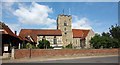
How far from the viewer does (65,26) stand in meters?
93.5

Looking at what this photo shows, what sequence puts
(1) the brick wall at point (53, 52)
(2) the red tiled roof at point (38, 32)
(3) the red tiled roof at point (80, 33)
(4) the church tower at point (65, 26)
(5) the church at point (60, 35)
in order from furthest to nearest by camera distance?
(3) the red tiled roof at point (80, 33)
(4) the church tower at point (65, 26)
(5) the church at point (60, 35)
(2) the red tiled roof at point (38, 32)
(1) the brick wall at point (53, 52)

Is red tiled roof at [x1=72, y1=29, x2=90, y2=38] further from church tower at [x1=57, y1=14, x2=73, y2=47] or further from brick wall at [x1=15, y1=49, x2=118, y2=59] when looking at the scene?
brick wall at [x1=15, y1=49, x2=118, y2=59]

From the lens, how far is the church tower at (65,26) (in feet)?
306

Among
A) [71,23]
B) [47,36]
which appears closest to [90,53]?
[47,36]

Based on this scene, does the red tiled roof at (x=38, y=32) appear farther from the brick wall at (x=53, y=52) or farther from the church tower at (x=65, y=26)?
the brick wall at (x=53, y=52)

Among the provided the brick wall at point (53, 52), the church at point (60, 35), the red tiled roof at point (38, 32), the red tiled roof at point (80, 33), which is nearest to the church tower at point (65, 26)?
the church at point (60, 35)

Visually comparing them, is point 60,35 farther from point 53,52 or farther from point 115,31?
point 53,52

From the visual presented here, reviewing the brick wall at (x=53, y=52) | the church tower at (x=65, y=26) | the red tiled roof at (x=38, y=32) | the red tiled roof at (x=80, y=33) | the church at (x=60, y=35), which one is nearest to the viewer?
the brick wall at (x=53, y=52)

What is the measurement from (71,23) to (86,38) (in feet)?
26.8

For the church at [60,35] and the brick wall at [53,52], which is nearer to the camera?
the brick wall at [53,52]

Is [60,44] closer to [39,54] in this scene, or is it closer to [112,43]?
[112,43]

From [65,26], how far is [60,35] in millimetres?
6305

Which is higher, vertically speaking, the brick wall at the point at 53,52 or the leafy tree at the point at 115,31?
the leafy tree at the point at 115,31

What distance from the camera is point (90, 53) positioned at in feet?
179
